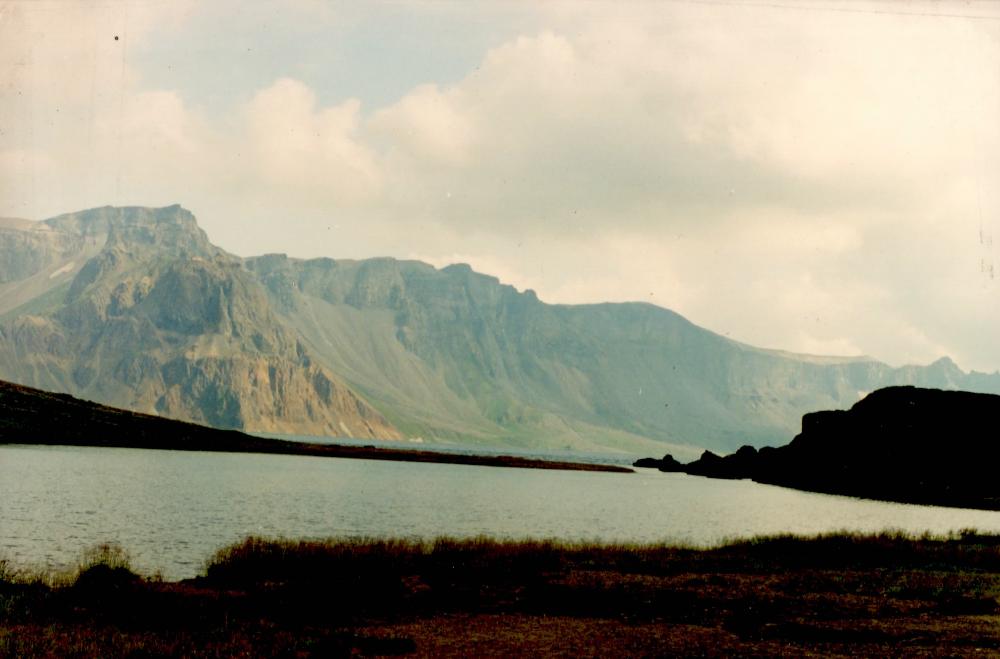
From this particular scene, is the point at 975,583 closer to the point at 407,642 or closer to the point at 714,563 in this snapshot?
the point at 714,563

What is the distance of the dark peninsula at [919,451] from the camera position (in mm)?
150875

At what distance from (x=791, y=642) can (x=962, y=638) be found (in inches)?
191

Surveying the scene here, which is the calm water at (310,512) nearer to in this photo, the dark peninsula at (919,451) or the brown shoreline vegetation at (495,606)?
the brown shoreline vegetation at (495,606)

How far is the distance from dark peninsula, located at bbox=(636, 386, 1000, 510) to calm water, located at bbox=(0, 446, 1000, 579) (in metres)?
21.5

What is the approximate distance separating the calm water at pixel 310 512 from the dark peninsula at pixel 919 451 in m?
21.5

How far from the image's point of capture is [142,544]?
4919cm

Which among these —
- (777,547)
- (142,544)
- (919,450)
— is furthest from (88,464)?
(919,450)

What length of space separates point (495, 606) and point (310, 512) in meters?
48.6

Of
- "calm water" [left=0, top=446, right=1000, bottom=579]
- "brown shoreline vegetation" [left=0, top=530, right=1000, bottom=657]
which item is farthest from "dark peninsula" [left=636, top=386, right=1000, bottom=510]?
"brown shoreline vegetation" [left=0, top=530, right=1000, bottom=657]

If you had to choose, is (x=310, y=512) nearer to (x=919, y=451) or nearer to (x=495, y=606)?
(x=495, y=606)

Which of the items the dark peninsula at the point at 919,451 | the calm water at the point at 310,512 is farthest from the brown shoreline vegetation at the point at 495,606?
the dark peninsula at the point at 919,451

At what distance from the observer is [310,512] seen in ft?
252

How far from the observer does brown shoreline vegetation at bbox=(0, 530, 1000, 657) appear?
78.5 feet

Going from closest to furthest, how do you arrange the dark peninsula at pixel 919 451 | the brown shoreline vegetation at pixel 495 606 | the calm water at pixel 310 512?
the brown shoreline vegetation at pixel 495 606 → the calm water at pixel 310 512 → the dark peninsula at pixel 919 451
